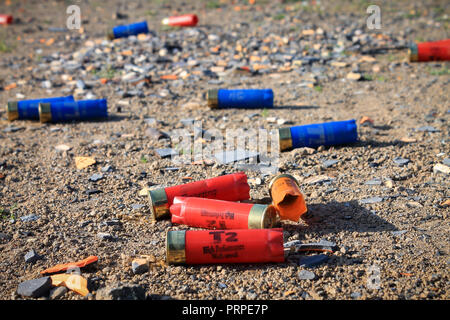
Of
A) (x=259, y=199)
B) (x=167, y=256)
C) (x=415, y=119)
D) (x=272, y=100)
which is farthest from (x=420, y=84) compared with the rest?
(x=167, y=256)

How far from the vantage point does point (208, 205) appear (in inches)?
Result: 151

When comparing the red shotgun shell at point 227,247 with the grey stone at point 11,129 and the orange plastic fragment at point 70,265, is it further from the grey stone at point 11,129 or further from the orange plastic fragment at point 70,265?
the grey stone at point 11,129

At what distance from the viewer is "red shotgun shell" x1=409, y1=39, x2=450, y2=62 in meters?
8.55

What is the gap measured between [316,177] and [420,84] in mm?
3899

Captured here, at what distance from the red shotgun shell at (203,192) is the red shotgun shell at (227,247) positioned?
0.63 metres

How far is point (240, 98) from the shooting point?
6844 millimetres

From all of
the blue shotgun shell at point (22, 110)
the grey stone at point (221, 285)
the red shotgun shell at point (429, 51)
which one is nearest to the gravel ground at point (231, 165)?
the grey stone at point (221, 285)

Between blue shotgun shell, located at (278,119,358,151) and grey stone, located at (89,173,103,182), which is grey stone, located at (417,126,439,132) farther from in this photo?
grey stone, located at (89,173,103,182)

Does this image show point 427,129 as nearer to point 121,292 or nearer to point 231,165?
point 231,165

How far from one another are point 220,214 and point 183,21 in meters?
8.67

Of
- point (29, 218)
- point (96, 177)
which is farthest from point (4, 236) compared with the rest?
point (96, 177)

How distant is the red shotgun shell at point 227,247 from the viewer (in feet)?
11.1
